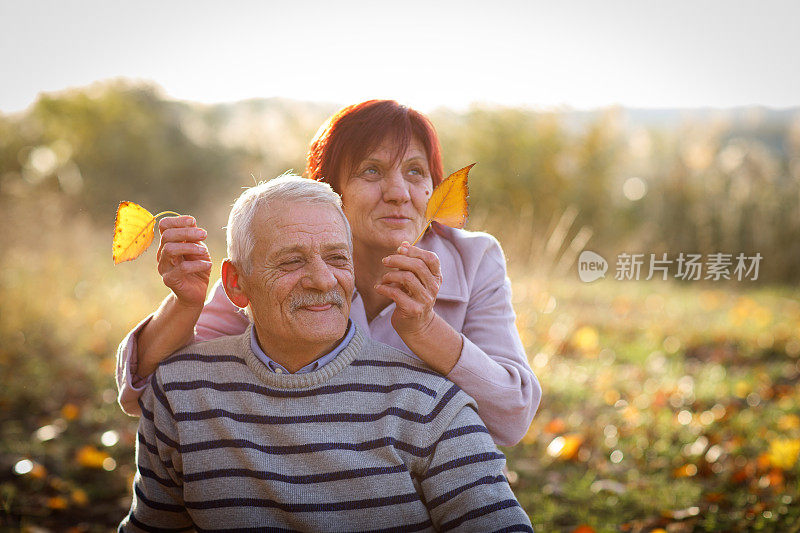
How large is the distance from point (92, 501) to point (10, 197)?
4277 mm

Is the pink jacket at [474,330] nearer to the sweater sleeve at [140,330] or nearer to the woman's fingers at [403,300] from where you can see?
the sweater sleeve at [140,330]

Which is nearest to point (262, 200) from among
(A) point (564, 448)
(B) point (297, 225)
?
(B) point (297, 225)

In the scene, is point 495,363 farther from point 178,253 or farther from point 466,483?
point 178,253

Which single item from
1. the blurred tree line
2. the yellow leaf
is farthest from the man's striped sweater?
the blurred tree line

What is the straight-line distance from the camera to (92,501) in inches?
117

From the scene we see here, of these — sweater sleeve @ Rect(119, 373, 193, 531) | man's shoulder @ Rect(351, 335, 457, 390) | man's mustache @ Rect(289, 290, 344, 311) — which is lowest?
sweater sleeve @ Rect(119, 373, 193, 531)

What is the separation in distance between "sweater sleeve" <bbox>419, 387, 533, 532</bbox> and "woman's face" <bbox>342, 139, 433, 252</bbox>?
21.4 inches

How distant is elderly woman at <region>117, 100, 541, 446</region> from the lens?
173 centimetres

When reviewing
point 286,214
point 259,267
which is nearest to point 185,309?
point 259,267

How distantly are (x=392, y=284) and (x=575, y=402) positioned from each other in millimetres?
2734

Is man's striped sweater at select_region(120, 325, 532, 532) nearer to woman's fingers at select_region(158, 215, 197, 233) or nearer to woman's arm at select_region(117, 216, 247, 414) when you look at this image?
woman's arm at select_region(117, 216, 247, 414)

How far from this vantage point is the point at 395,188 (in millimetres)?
1973

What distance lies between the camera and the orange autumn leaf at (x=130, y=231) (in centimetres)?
179
